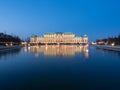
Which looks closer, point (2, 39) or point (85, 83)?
point (85, 83)

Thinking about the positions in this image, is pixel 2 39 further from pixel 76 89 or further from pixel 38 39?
pixel 38 39

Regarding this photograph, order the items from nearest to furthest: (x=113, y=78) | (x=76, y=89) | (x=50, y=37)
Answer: (x=76, y=89)
(x=113, y=78)
(x=50, y=37)

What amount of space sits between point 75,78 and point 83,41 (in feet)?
387

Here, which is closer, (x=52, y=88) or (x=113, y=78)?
(x=52, y=88)

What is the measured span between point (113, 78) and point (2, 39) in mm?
48603

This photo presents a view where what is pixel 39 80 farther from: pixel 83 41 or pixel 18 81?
pixel 83 41

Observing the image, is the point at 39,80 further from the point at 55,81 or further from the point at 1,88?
Answer: the point at 1,88

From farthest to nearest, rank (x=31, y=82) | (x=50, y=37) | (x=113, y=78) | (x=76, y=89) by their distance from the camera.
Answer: (x=50, y=37) → (x=113, y=78) → (x=31, y=82) → (x=76, y=89)

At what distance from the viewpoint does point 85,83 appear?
27.9ft

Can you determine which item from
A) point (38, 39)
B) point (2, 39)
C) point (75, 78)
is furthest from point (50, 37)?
point (75, 78)

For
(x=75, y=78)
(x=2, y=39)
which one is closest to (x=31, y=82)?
(x=75, y=78)

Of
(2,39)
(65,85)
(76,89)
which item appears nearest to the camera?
(76,89)

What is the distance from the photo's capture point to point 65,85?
8.14 metres

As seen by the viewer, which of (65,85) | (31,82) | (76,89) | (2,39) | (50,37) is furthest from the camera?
(50,37)
